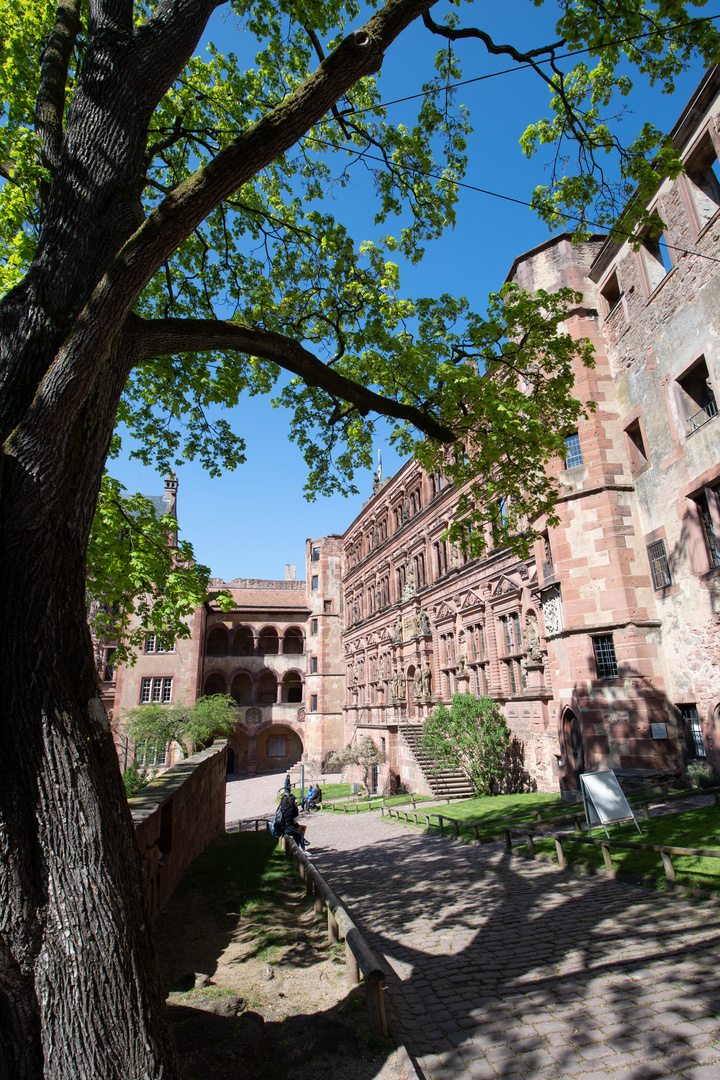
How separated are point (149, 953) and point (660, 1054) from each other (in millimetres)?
3349

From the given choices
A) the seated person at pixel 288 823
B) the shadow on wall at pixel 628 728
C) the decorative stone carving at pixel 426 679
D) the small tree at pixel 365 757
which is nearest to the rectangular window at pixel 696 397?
the shadow on wall at pixel 628 728

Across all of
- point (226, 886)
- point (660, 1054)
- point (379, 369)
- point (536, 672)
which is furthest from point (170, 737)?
point (660, 1054)

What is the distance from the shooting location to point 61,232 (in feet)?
12.2

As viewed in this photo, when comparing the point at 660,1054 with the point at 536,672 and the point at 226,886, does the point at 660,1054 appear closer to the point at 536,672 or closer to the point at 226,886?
the point at 226,886

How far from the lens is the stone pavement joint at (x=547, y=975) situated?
3977mm

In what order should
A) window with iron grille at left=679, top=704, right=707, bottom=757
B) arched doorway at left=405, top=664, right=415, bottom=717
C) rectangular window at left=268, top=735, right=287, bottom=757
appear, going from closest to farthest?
window with iron grille at left=679, top=704, right=707, bottom=757, arched doorway at left=405, top=664, right=415, bottom=717, rectangular window at left=268, top=735, right=287, bottom=757

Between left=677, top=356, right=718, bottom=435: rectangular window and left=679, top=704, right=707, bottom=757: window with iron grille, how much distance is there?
6.39 metres

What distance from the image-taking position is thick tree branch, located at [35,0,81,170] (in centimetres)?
479

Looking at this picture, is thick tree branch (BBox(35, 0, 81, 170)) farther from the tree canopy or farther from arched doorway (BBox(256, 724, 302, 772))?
arched doorway (BBox(256, 724, 302, 772))

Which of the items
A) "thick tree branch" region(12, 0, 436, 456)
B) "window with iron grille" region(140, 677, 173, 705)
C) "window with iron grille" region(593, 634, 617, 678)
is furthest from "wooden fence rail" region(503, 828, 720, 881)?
"window with iron grille" region(140, 677, 173, 705)

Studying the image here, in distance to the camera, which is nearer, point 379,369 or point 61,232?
point 61,232

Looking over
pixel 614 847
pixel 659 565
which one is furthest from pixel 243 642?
pixel 614 847

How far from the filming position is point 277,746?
155ft

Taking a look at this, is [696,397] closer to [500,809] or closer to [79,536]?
[500,809]
